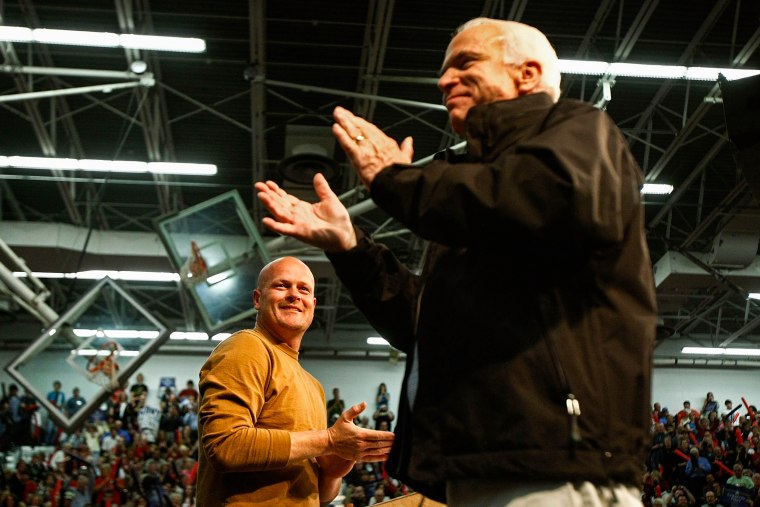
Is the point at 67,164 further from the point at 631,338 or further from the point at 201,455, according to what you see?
the point at 631,338

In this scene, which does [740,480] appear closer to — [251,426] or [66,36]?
[66,36]

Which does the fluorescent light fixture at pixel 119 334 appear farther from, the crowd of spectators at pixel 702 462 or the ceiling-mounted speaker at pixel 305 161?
the crowd of spectators at pixel 702 462

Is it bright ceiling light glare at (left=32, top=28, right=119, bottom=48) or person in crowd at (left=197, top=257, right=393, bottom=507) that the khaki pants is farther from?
bright ceiling light glare at (left=32, top=28, right=119, bottom=48)

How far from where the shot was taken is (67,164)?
13047mm

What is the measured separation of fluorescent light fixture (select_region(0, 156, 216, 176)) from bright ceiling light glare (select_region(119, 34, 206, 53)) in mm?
3199

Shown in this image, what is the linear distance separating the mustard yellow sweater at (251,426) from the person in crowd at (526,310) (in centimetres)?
116

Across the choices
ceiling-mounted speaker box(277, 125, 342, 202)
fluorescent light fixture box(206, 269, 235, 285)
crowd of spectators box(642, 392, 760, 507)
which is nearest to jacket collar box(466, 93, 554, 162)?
ceiling-mounted speaker box(277, 125, 342, 202)

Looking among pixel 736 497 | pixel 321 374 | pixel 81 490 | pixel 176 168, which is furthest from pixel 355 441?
pixel 321 374

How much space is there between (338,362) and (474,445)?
2545 centimetres

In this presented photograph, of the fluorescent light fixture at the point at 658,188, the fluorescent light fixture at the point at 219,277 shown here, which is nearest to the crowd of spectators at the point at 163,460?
the fluorescent light fixture at the point at 219,277

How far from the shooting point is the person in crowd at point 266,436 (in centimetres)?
278

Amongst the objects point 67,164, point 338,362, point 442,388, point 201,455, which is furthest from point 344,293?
point 442,388

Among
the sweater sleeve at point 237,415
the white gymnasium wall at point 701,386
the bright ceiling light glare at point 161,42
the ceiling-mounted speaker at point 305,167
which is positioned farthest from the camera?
the white gymnasium wall at point 701,386

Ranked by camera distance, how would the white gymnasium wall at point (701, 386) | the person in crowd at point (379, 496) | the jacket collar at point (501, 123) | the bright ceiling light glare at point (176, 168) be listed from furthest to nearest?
the white gymnasium wall at point (701, 386) < the person in crowd at point (379, 496) < the bright ceiling light glare at point (176, 168) < the jacket collar at point (501, 123)
